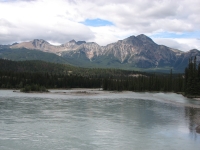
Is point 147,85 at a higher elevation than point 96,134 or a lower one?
higher

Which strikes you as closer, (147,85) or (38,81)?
(147,85)

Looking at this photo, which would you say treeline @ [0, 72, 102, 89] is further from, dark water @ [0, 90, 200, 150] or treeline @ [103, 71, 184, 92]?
dark water @ [0, 90, 200, 150]

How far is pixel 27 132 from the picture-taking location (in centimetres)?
3177

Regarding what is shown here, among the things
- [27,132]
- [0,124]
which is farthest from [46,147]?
[0,124]

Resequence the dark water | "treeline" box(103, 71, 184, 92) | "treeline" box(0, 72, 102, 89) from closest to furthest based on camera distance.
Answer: the dark water < "treeline" box(103, 71, 184, 92) < "treeline" box(0, 72, 102, 89)

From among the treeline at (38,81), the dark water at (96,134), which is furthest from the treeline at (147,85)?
the dark water at (96,134)

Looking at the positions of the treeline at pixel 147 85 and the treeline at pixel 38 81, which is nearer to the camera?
the treeline at pixel 147 85

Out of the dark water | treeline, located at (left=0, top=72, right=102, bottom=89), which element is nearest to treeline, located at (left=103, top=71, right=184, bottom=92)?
treeline, located at (left=0, top=72, right=102, bottom=89)

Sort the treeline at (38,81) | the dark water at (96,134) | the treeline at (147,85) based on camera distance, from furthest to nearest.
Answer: the treeline at (38,81)
the treeline at (147,85)
the dark water at (96,134)

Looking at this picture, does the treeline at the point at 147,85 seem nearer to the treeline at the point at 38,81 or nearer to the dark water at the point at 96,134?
the treeline at the point at 38,81

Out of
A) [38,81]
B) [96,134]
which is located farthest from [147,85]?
[96,134]

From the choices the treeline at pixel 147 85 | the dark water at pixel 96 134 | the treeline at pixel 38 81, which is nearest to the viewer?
the dark water at pixel 96 134

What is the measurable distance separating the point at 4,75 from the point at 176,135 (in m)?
156

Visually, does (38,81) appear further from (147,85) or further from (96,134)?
(96,134)
